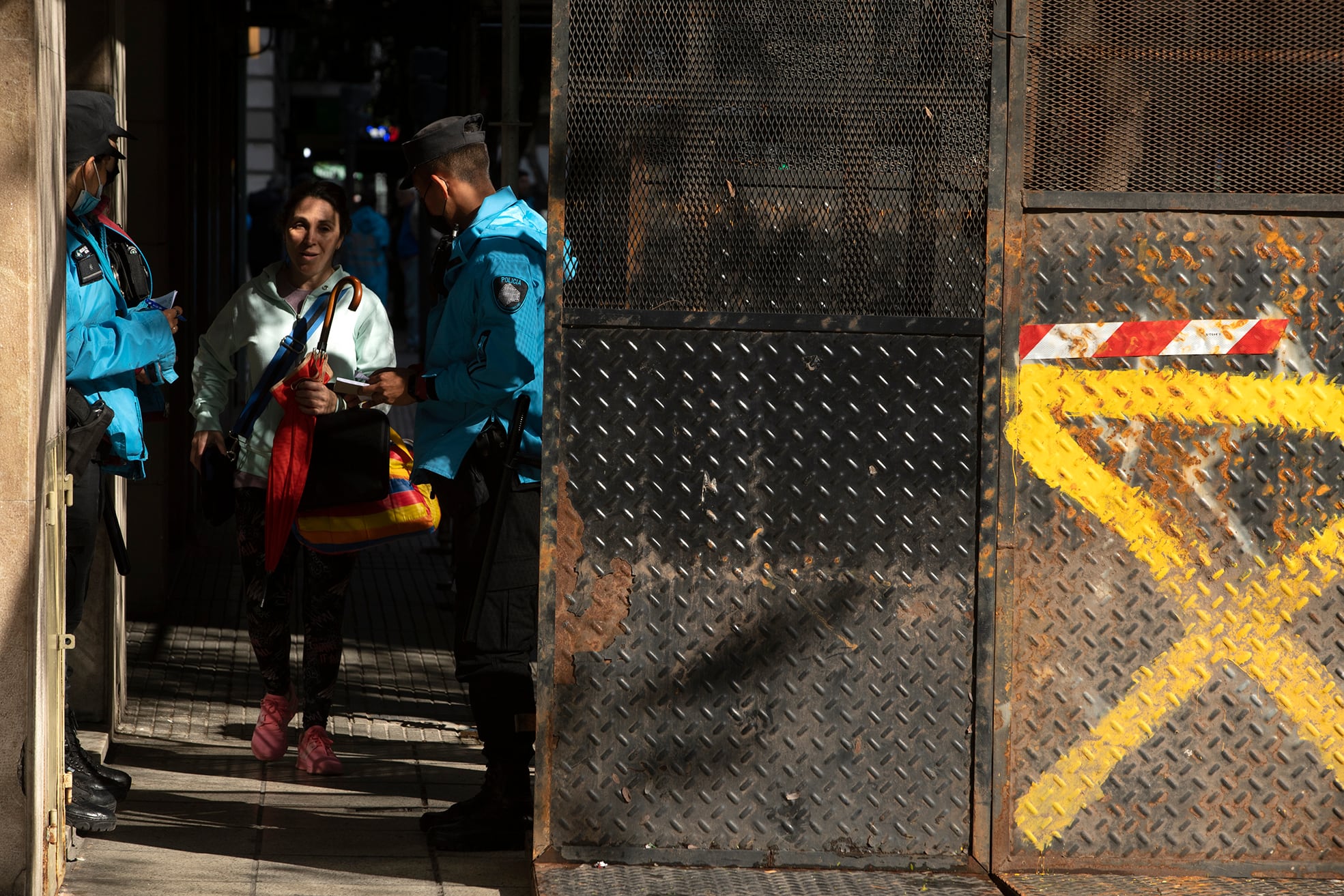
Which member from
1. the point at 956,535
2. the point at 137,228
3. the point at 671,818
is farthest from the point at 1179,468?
the point at 137,228

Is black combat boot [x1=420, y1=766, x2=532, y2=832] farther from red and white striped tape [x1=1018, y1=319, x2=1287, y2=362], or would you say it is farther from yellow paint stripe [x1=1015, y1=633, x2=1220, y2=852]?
red and white striped tape [x1=1018, y1=319, x2=1287, y2=362]

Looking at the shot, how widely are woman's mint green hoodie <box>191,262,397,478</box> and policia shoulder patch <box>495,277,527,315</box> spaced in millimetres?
1139

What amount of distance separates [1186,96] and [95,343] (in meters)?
2.97

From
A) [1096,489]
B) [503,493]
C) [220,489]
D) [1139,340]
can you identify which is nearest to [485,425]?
[503,493]

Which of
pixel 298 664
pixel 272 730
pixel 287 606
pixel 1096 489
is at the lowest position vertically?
pixel 298 664

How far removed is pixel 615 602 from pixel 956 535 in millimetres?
912

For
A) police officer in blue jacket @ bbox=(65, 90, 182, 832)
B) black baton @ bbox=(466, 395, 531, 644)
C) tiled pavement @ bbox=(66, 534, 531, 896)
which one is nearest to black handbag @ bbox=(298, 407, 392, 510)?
police officer in blue jacket @ bbox=(65, 90, 182, 832)

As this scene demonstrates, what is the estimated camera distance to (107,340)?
14.7 ft

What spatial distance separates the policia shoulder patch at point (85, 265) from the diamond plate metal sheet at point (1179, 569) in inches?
99.8

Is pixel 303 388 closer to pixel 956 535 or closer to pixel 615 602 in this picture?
pixel 615 602

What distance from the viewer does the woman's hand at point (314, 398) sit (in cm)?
522

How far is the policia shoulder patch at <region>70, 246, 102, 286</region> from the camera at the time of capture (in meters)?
4.48

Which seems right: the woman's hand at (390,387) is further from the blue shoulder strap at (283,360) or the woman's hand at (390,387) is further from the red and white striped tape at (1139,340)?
the red and white striped tape at (1139,340)

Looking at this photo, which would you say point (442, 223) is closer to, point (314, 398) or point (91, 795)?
point (314, 398)
